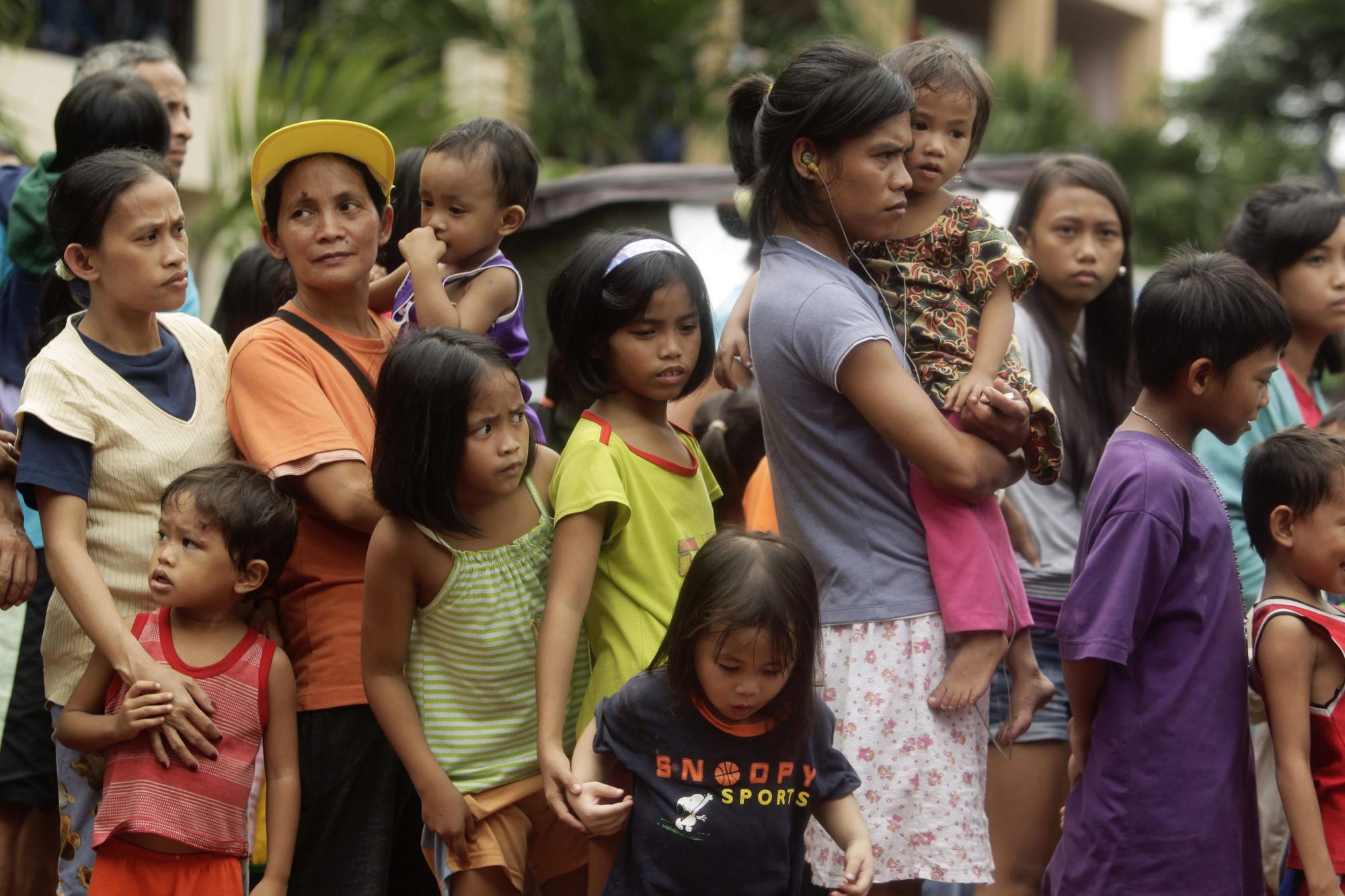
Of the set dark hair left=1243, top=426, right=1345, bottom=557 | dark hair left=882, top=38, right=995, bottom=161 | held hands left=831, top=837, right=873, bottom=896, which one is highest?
dark hair left=882, top=38, right=995, bottom=161

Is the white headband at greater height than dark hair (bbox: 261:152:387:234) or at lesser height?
lesser

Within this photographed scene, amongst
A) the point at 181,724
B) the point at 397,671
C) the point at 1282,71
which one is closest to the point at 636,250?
the point at 397,671

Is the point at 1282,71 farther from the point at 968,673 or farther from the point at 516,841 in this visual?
the point at 516,841

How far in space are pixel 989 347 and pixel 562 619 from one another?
0.97 meters

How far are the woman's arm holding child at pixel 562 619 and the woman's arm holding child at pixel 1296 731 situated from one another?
4.43 feet

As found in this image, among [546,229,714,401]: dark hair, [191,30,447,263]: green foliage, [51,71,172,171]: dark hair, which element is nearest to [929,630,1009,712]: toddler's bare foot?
[546,229,714,401]: dark hair

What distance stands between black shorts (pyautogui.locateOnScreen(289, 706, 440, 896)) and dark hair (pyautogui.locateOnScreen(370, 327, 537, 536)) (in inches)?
19.9

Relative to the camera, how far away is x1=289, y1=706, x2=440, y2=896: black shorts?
281 cm

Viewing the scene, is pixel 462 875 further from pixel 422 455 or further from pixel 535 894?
pixel 422 455

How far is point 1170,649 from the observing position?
108 inches

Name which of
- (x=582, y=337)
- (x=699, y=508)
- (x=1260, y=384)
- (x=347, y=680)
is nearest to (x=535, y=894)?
(x=347, y=680)

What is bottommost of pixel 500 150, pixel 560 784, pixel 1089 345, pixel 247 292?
pixel 560 784

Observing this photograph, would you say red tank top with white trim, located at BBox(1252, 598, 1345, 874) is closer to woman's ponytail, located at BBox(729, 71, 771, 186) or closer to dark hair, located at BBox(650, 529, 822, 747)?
dark hair, located at BBox(650, 529, 822, 747)

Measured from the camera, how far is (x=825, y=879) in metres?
2.69
